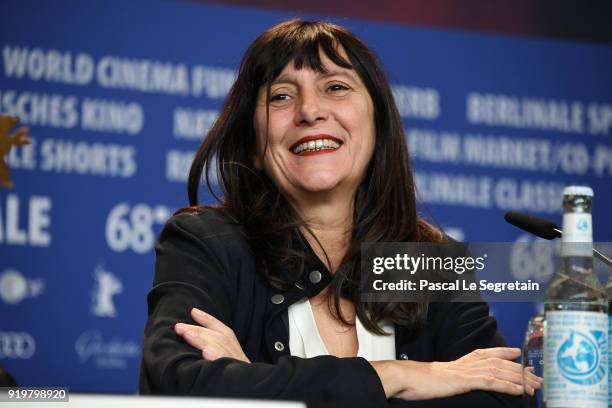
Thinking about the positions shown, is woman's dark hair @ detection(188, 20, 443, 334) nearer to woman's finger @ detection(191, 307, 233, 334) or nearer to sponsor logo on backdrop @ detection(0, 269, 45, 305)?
woman's finger @ detection(191, 307, 233, 334)

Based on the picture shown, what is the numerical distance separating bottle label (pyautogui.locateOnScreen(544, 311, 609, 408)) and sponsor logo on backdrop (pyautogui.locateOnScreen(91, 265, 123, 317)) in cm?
242

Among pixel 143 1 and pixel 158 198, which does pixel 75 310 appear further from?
pixel 143 1

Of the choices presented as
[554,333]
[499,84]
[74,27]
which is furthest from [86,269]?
[554,333]

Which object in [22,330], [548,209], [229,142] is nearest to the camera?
[229,142]

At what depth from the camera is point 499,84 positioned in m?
3.96

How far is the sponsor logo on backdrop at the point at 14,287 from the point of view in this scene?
10.9 feet

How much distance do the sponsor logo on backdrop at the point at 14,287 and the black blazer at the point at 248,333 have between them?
1439 mm

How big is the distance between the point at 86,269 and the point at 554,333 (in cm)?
244

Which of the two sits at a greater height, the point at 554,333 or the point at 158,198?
the point at 158,198

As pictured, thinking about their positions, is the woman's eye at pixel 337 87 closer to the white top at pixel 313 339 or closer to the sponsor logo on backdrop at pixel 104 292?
the white top at pixel 313 339

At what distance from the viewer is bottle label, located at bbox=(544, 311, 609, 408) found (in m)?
1.19

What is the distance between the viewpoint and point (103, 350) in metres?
3.40

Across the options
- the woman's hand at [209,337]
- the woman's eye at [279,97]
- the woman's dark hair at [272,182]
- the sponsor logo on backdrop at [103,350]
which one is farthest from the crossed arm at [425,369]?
the sponsor logo on backdrop at [103,350]

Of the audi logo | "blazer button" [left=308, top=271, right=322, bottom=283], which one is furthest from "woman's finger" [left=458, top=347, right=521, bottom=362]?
the audi logo
